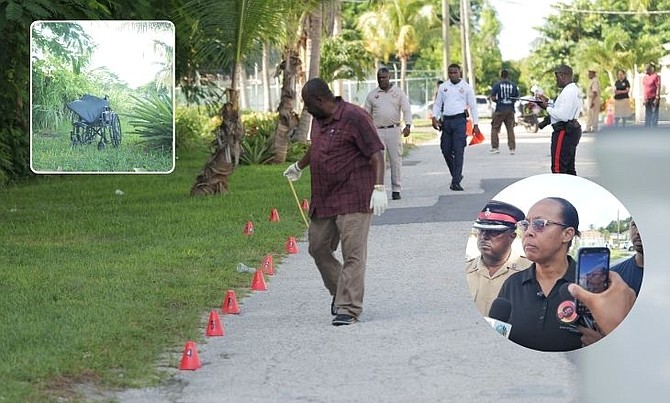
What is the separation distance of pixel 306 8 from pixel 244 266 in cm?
1211

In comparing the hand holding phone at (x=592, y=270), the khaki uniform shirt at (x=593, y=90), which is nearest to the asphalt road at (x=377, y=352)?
the hand holding phone at (x=592, y=270)

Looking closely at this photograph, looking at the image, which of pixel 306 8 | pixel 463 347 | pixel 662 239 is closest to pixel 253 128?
pixel 306 8

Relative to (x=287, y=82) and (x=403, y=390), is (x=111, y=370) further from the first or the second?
(x=287, y=82)

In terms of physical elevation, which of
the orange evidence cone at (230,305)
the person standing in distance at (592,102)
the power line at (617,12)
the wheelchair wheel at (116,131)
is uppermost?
the power line at (617,12)

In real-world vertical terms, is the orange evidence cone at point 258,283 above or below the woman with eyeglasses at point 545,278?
below

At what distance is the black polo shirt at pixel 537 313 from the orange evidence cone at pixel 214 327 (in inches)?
89.4

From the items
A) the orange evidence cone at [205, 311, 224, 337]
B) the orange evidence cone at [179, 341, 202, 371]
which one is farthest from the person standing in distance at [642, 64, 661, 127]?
the orange evidence cone at [179, 341, 202, 371]

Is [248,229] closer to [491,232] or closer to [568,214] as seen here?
[491,232]

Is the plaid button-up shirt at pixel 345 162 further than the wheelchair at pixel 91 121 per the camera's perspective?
No

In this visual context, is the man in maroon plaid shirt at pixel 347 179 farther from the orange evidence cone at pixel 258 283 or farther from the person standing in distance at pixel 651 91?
the person standing in distance at pixel 651 91

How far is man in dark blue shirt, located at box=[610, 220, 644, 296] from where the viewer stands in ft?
22.9

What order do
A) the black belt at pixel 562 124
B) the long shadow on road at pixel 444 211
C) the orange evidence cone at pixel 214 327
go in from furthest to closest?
the long shadow on road at pixel 444 211 → the black belt at pixel 562 124 → the orange evidence cone at pixel 214 327

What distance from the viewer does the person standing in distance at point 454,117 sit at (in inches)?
723

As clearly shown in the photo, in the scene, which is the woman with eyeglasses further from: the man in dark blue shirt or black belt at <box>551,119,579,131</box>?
black belt at <box>551,119,579,131</box>
